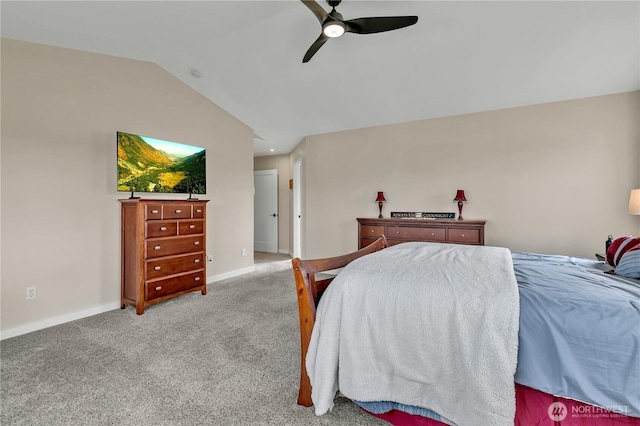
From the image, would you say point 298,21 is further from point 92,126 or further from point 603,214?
Answer: point 603,214

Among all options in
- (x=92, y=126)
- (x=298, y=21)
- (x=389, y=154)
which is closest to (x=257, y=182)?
(x=389, y=154)

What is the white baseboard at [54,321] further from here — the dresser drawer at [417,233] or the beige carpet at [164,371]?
the dresser drawer at [417,233]

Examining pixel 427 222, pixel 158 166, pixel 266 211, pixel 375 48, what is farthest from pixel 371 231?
pixel 266 211

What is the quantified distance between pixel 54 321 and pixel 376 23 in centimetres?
395

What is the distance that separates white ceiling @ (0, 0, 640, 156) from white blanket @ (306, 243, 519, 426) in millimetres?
2406

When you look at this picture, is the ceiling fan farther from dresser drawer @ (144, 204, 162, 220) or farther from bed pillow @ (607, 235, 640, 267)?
dresser drawer @ (144, 204, 162, 220)

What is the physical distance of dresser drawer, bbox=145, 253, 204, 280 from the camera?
3.17 meters

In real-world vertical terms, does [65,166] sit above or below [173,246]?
above

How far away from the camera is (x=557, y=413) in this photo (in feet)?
3.74

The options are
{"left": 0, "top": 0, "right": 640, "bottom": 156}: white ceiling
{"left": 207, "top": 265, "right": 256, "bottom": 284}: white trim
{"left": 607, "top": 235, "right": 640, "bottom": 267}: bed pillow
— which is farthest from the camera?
{"left": 207, "top": 265, "right": 256, "bottom": 284}: white trim

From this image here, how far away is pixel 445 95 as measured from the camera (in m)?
3.70

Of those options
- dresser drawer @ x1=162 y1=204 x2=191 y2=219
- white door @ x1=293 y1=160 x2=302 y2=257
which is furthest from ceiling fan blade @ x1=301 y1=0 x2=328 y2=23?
white door @ x1=293 y1=160 x2=302 y2=257

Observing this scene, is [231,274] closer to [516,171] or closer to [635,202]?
[516,171]

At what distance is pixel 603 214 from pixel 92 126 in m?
5.90
